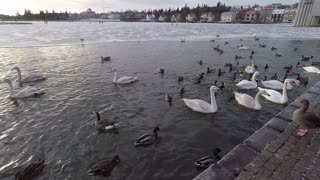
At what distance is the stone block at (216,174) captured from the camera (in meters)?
4.83

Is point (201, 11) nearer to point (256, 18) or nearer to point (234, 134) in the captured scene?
point (256, 18)

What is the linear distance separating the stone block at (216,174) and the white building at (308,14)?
105 meters

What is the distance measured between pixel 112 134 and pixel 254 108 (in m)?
5.72

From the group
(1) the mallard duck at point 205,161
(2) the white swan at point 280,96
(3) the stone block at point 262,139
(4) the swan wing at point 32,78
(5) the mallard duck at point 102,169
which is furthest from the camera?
(4) the swan wing at point 32,78

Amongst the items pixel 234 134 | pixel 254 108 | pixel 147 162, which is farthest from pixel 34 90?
pixel 254 108

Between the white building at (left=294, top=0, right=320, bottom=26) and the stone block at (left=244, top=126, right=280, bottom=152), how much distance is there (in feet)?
338

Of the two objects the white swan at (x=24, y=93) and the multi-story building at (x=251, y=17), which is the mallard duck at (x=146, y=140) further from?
the multi-story building at (x=251, y=17)

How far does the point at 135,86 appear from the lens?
13047 millimetres

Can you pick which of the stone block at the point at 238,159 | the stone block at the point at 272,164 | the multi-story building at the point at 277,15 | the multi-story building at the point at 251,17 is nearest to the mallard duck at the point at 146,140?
the stone block at the point at 238,159

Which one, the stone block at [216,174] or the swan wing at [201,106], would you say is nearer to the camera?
the stone block at [216,174]

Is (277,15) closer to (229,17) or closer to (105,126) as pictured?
(229,17)

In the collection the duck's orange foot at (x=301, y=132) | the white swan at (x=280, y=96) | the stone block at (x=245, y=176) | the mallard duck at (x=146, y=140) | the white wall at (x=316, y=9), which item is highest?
the white wall at (x=316, y=9)

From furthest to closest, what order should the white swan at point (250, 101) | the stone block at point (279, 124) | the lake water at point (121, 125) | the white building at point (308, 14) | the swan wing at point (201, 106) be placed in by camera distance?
the white building at point (308, 14)
the white swan at point (250, 101)
the swan wing at point (201, 106)
the stone block at point (279, 124)
the lake water at point (121, 125)

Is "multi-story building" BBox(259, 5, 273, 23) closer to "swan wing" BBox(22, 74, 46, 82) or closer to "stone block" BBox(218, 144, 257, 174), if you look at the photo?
"swan wing" BBox(22, 74, 46, 82)
